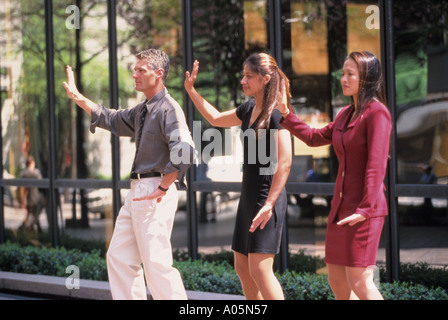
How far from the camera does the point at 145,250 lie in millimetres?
5051

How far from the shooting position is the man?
5.02 m

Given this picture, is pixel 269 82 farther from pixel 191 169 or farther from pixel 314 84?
pixel 191 169

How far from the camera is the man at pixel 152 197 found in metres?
5.02

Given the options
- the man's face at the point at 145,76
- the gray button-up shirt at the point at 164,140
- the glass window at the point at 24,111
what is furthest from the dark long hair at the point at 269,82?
the glass window at the point at 24,111

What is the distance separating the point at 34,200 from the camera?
400 inches

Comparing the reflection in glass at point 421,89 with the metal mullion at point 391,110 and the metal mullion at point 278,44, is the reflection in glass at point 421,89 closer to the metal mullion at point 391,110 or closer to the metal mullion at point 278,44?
the metal mullion at point 391,110

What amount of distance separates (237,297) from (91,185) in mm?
3083

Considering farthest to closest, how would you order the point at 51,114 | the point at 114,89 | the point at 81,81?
1. the point at 51,114
2. the point at 81,81
3. the point at 114,89

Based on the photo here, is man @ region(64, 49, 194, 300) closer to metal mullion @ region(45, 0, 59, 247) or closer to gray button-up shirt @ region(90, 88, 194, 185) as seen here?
gray button-up shirt @ region(90, 88, 194, 185)

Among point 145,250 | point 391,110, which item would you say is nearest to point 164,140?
point 145,250

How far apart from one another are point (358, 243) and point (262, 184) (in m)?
0.78

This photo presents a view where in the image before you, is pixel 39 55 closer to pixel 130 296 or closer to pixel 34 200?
pixel 34 200

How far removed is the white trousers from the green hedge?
2.10 m
